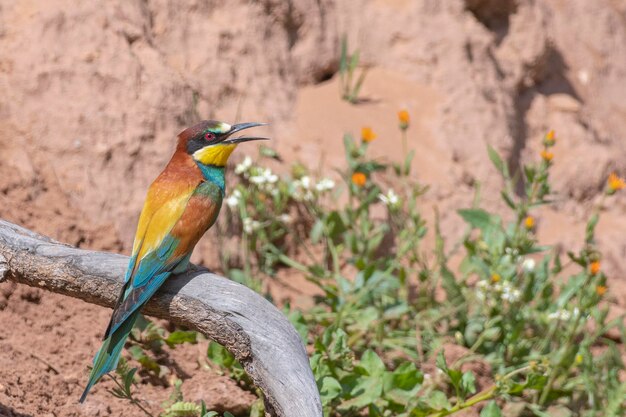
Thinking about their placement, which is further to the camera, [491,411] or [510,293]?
[510,293]

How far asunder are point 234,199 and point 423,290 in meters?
0.82

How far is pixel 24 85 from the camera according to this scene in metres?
3.32

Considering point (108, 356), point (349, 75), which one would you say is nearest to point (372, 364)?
point (108, 356)

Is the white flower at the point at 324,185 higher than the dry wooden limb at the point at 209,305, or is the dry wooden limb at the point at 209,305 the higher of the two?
the dry wooden limb at the point at 209,305

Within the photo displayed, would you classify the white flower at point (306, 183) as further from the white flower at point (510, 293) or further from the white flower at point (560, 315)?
the white flower at point (560, 315)

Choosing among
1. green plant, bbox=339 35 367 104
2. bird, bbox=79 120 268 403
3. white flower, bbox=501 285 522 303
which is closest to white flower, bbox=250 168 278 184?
bird, bbox=79 120 268 403

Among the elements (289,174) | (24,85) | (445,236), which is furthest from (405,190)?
(24,85)

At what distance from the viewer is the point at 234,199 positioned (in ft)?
11.5

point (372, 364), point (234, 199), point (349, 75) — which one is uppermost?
point (349, 75)

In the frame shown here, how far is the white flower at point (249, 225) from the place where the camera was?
3.47m

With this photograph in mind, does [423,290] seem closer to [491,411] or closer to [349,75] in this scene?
[491,411]

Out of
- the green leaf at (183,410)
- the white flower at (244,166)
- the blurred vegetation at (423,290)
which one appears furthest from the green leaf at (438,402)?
the white flower at (244,166)

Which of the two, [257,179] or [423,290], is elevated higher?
[257,179]

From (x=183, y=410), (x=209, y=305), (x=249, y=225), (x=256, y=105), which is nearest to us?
(x=209, y=305)
